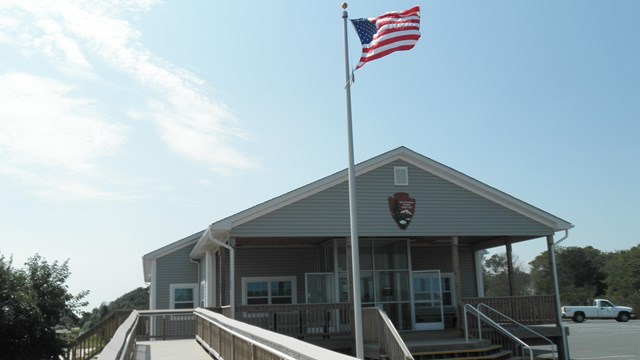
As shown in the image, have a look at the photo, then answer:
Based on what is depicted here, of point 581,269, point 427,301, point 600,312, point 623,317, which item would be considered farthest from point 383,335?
point 581,269

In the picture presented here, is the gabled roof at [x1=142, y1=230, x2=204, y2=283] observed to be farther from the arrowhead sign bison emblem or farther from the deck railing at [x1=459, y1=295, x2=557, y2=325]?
the deck railing at [x1=459, y1=295, x2=557, y2=325]

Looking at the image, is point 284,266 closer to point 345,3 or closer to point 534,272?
point 345,3

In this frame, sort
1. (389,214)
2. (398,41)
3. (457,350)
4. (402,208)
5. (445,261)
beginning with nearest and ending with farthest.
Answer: (398,41) < (457,350) < (389,214) < (402,208) < (445,261)

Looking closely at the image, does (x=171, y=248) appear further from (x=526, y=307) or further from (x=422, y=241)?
(x=526, y=307)

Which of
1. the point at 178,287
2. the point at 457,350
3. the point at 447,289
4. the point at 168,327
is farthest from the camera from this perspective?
the point at 178,287

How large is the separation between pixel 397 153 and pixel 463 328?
5386 millimetres

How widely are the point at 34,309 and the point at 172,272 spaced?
350 inches

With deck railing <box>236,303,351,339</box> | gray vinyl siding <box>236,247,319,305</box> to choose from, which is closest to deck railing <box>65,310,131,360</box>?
deck railing <box>236,303,351,339</box>

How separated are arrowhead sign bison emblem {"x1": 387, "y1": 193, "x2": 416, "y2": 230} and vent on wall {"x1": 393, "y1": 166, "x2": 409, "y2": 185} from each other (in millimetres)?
402

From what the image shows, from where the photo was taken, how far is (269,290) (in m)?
21.9

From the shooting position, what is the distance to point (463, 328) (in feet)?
57.1

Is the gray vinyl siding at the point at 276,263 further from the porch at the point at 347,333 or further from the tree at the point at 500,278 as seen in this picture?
the tree at the point at 500,278

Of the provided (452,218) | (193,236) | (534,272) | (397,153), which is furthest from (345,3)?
(534,272)

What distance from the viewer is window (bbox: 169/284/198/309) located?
2658 cm
